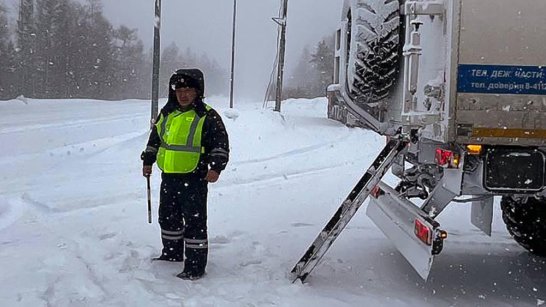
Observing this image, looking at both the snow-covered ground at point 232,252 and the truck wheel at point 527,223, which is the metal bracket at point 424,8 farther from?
the truck wheel at point 527,223

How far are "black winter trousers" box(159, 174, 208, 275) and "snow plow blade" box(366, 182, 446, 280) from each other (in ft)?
4.70

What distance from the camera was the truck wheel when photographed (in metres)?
5.43

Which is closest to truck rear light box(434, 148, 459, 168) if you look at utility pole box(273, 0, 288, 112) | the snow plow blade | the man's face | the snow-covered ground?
the snow plow blade

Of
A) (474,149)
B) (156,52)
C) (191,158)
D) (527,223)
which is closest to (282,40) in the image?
(156,52)

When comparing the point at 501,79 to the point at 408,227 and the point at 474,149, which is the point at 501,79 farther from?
the point at 408,227

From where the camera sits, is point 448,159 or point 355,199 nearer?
point 448,159

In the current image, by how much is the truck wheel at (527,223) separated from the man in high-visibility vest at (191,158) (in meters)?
2.81

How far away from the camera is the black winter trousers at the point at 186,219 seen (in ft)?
14.3

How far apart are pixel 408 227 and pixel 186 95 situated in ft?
6.34

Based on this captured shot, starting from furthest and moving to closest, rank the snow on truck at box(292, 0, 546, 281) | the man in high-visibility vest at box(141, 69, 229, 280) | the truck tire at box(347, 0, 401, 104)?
the man in high-visibility vest at box(141, 69, 229, 280) < the truck tire at box(347, 0, 401, 104) < the snow on truck at box(292, 0, 546, 281)

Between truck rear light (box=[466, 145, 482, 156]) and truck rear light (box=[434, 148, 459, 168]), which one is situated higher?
truck rear light (box=[466, 145, 482, 156])

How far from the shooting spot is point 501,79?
337 centimetres

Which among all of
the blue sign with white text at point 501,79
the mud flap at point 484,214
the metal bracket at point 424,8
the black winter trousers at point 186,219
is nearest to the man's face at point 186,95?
the black winter trousers at point 186,219

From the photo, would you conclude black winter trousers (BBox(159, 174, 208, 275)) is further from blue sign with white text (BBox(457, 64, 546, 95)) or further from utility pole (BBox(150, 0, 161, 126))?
utility pole (BBox(150, 0, 161, 126))
